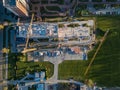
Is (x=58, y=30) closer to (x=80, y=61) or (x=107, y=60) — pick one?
(x=80, y=61)

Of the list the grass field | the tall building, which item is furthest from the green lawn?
the tall building

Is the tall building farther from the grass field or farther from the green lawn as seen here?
the grass field

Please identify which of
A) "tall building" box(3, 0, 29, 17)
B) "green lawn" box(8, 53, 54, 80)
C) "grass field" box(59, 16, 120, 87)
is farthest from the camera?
"green lawn" box(8, 53, 54, 80)

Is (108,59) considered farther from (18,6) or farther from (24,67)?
(18,6)

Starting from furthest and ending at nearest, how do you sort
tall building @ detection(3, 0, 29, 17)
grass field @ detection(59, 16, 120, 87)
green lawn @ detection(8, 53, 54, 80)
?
green lawn @ detection(8, 53, 54, 80) → grass field @ detection(59, 16, 120, 87) → tall building @ detection(3, 0, 29, 17)

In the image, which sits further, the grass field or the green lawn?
the green lawn

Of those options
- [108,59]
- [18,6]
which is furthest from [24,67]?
[108,59]

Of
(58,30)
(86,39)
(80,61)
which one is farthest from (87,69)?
(58,30)

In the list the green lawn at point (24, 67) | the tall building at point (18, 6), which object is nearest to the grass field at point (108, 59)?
the green lawn at point (24, 67)

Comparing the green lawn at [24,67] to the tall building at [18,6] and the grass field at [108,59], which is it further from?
the tall building at [18,6]
